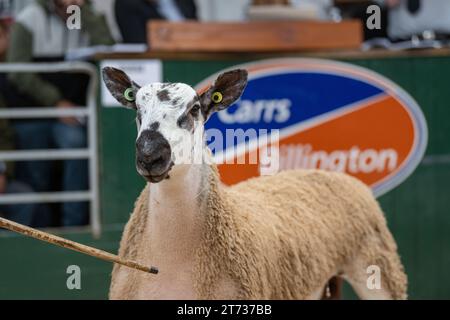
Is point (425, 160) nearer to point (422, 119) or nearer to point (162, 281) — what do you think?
point (422, 119)

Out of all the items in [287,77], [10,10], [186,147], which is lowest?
[186,147]

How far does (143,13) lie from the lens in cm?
833

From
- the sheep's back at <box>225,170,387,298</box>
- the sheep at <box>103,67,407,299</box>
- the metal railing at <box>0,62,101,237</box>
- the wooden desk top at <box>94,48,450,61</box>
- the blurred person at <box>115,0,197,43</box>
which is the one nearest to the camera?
the sheep at <box>103,67,407,299</box>

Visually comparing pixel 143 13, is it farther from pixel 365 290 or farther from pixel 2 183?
pixel 365 290

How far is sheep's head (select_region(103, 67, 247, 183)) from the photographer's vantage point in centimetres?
409

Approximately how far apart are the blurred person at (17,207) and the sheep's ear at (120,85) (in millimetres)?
3624

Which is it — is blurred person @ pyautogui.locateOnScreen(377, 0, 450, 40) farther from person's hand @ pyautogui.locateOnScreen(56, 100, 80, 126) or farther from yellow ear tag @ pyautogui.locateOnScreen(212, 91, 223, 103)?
yellow ear tag @ pyautogui.locateOnScreen(212, 91, 223, 103)

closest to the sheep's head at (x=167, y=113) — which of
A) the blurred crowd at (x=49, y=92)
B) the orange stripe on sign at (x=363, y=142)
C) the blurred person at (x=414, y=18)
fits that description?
the blurred crowd at (x=49, y=92)

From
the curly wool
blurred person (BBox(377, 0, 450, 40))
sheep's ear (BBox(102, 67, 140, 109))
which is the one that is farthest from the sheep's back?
blurred person (BBox(377, 0, 450, 40))

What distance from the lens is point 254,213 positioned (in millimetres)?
5465

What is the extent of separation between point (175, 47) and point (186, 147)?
3.72 meters

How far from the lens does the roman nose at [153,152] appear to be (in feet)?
13.3

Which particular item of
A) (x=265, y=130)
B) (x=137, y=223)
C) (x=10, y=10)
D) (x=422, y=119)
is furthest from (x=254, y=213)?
(x=10, y=10)

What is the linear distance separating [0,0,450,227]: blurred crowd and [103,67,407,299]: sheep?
2.47 m
